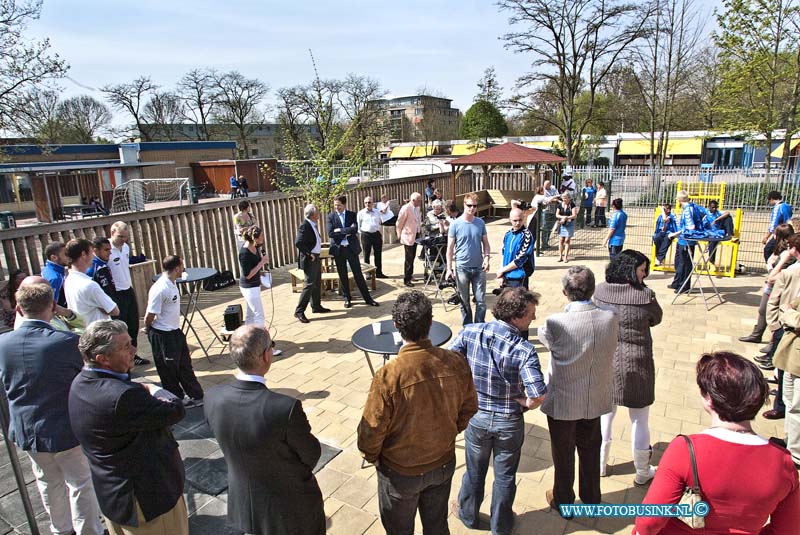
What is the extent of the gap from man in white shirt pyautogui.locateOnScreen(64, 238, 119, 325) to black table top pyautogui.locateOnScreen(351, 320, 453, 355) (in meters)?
2.38

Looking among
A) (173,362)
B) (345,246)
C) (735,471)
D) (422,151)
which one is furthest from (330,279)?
(422,151)

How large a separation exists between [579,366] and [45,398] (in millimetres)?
3179

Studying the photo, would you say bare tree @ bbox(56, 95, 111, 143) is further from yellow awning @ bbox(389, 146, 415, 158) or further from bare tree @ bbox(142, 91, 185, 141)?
yellow awning @ bbox(389, 146, 415, 158)

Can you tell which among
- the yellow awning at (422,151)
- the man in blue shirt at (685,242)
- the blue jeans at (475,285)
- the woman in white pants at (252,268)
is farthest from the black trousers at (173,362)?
the yellow awning at (422,151)

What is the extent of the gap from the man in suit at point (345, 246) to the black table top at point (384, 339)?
148 inches

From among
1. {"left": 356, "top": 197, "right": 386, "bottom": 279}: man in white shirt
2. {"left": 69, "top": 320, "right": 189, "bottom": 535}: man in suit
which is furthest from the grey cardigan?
{"left": 356, "top": 197, "right": 386, "bottom": 279}: man in white shirt

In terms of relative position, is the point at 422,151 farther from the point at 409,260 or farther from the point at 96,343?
the point at 96,343

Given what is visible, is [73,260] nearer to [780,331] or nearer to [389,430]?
[389,430]

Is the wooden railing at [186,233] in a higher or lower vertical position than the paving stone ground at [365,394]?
higher

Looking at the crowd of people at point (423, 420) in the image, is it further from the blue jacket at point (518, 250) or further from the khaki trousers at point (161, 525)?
the blue jacket at point (518, 250)

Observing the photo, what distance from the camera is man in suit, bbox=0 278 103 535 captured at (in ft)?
9.23

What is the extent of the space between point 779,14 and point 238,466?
64.5ft

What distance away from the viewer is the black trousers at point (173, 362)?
4.61 metres

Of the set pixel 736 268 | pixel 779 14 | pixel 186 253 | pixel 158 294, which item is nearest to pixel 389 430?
pixel 158 294
